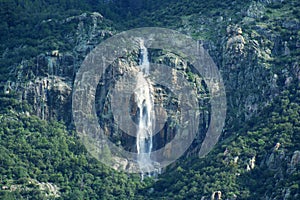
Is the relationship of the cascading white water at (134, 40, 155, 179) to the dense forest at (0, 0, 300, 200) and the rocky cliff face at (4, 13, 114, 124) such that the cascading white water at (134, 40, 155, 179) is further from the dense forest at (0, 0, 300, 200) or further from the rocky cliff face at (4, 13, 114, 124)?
the rocky cliff face at (4, 13, 114, 124)

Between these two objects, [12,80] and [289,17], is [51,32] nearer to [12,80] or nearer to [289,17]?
[12,80]

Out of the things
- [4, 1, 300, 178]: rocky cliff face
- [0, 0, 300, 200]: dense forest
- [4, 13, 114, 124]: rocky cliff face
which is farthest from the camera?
[4, 13, 114, 124]: rocky cliff face

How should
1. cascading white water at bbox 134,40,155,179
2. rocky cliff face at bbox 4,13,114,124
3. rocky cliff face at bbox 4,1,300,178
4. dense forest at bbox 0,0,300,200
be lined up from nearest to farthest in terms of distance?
1. dense forest at bbox 0,0,300,200
2. rocky cliff face at bbox 4,1,300,178
3. cascading white water at bbox 134,40,155,179
4. rocky cliff face at bbox 4,13,114,124

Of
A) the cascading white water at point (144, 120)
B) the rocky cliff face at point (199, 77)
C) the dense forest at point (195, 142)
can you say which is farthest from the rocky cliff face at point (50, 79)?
the cascading white water at point (144, 120)

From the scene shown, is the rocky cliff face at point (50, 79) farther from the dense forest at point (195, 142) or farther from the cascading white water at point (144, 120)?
the cascading white water at point (144, 120)

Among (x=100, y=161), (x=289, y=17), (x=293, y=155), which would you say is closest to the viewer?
(x=293, y=155)

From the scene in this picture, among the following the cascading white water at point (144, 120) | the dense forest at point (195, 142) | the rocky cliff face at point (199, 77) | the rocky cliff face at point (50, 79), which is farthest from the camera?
the rocky cliff face at point (50, 79)

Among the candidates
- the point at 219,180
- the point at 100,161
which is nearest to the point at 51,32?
the point at 100,161

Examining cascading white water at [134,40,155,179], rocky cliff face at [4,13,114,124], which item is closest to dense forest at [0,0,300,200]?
rocky cliff face at [4,13,114,124]
